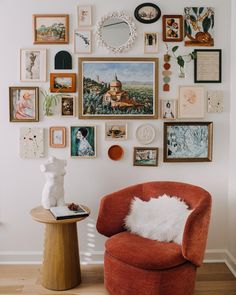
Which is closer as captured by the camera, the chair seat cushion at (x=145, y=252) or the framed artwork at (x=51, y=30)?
the chair seat cushion at (x=145, y=252)

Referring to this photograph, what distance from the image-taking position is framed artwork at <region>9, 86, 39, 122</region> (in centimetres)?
288

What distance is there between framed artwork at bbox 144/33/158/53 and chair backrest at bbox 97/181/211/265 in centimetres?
114

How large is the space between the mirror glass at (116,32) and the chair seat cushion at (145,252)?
5.33 ft

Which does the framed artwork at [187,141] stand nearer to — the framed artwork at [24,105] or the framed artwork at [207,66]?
the framed artwork at [207,66]

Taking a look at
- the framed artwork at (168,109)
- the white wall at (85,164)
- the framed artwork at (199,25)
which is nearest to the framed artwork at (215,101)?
the white wall at (85,164)

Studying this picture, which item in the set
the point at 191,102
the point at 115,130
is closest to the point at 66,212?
the point at 115,130

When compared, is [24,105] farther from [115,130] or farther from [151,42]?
[151,42]

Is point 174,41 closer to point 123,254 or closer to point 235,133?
point 235,133

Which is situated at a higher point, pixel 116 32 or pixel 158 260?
pixel 116 32

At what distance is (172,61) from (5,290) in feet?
7.51

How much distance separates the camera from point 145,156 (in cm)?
293

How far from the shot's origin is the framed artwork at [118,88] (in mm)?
2873

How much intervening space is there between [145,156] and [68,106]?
80 cm

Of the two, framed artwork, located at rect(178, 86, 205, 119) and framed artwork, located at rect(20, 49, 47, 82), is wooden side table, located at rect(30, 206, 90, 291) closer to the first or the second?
framed artwork, located at rect(20, 49, 47, 82)
